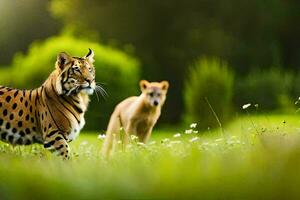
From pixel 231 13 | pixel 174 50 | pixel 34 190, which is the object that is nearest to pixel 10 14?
pixel 174 50

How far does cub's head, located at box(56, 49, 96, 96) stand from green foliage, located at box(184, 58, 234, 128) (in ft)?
9.94

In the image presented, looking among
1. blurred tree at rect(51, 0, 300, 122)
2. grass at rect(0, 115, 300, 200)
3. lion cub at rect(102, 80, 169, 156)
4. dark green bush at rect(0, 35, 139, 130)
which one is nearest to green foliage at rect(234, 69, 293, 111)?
blurred tree at rect(51, 0, 300, 122)

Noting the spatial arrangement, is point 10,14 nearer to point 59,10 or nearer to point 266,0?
point 59,10

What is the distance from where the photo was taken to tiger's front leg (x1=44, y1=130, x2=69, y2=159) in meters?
4.07

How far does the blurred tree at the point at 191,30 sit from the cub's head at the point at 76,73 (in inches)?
126

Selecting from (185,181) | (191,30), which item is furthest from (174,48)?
(185,181)

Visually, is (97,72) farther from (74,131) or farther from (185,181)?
(185,181)

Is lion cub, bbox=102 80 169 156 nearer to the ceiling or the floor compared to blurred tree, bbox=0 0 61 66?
nearer to the floor

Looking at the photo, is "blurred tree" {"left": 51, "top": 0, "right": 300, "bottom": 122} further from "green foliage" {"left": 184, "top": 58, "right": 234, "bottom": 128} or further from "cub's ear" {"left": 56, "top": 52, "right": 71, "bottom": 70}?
"cub's ear" {"left": 56, "top": 52, "right": 71, "bottom": 70}

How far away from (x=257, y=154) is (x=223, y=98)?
5.39 metres

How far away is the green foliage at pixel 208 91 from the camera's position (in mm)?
7215

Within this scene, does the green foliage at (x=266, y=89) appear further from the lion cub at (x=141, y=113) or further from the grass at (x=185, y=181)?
the grass at (x=185, y=181)

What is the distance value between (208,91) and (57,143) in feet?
11.5

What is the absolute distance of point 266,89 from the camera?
7.76 meters
